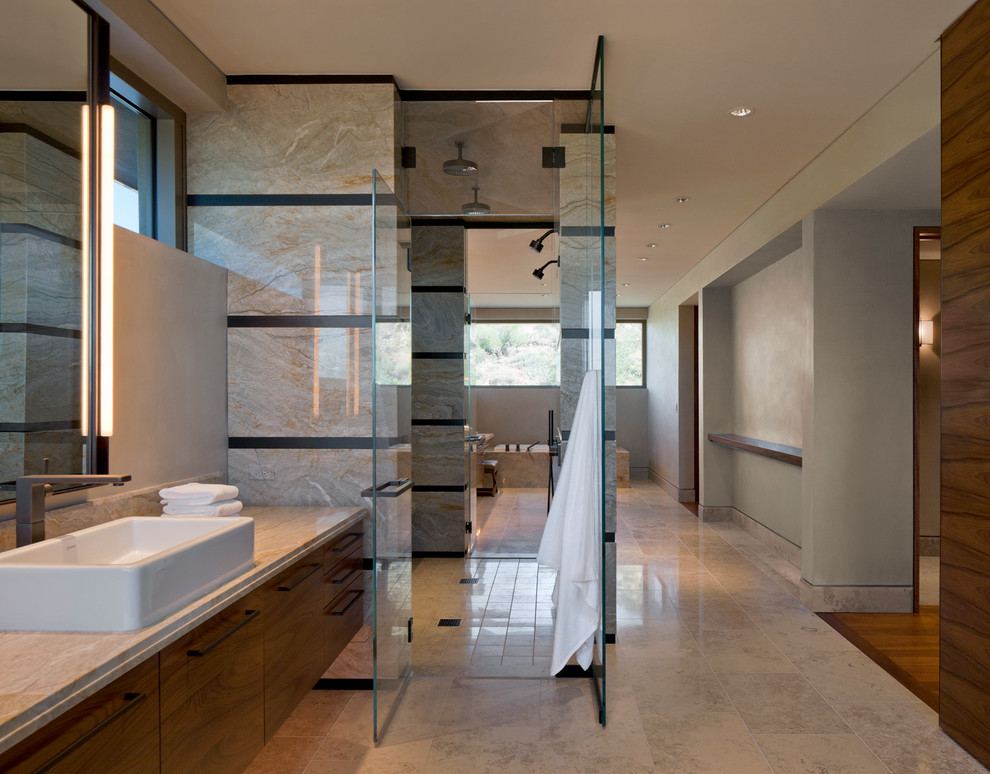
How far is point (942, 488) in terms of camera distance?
2.65 metres

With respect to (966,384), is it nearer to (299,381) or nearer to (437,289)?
(299,381)

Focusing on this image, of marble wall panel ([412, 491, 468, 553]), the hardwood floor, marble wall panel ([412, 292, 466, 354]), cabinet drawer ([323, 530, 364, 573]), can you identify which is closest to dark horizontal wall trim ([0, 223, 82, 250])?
cabinet drawer ([323, 530, 364, 573])

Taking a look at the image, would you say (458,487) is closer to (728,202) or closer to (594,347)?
(594,347)

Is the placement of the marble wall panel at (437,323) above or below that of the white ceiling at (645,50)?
below

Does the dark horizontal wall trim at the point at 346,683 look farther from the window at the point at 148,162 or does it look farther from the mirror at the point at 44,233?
the window at the point at 148,162

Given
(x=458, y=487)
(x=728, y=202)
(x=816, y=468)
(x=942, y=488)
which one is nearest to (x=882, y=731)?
(x=942, y=488)

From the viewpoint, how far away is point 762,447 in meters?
5.57

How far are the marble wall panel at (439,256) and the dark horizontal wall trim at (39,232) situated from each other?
1455 mm

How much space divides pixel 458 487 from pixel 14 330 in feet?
11.0

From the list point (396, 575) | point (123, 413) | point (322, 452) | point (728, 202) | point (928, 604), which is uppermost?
point (728, 202)

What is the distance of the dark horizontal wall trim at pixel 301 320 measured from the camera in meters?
3.14

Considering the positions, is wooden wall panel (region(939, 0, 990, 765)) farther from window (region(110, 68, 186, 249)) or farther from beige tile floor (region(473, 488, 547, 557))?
window (region(110, 68, 186, 249))

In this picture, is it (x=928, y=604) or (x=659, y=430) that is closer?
(x=928, y=604)

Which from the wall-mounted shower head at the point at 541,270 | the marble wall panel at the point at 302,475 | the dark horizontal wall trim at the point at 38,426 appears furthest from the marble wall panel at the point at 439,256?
the dark horizontal wall trim at the point at 38,426
